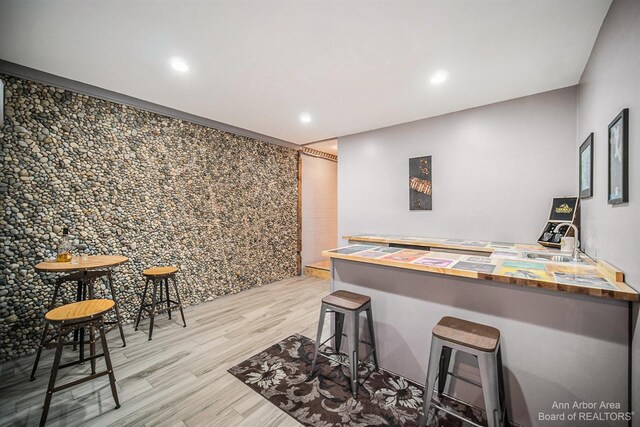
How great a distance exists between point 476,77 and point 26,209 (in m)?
4.70

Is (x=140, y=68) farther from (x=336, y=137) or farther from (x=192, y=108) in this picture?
(x=336, y=137)

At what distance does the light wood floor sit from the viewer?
1.77 m

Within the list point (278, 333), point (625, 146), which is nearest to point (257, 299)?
point (278, 333)

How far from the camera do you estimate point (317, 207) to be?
19.6 feet

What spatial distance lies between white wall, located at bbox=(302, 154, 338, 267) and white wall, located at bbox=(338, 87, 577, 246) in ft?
4.65

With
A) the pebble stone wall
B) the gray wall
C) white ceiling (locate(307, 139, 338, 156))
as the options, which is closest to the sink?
the gray wall

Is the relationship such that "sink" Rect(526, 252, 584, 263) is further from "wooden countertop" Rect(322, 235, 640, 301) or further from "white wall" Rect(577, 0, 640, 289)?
"white wall" Rect(577, 0, 640, 289)

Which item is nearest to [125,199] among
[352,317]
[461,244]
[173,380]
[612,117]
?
[173,380]

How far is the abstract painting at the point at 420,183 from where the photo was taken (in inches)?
152

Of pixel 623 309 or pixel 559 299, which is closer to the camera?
pixel 623 309

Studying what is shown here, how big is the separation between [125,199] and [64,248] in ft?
2.66

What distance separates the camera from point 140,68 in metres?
2.46

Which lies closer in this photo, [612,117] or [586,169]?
[612,117]

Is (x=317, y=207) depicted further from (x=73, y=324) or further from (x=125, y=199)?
(x=73, y=324)
